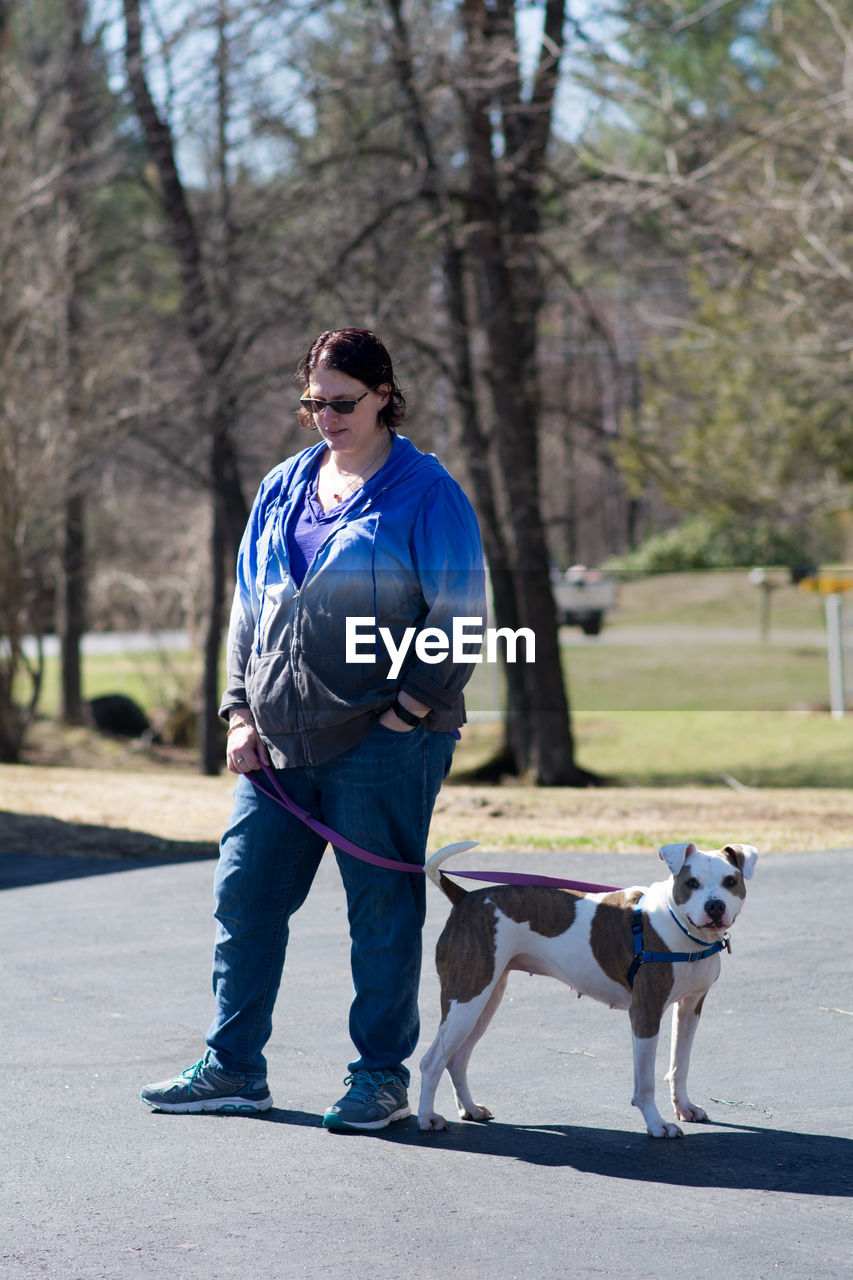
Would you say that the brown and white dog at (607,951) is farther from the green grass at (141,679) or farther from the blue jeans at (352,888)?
the green grass at (141,679)

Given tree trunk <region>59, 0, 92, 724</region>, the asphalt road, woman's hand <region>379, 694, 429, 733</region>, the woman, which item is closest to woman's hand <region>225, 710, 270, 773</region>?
the woman

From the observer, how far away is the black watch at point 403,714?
388 cm

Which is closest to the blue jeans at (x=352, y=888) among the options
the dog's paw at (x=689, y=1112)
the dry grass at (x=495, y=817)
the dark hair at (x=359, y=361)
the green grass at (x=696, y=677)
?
the dog's paw at (x=689, y=1112)

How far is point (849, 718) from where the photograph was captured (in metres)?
19.9

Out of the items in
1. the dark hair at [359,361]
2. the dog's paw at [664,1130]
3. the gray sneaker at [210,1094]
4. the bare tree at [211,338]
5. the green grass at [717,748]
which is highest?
the bare tree at [211,338]

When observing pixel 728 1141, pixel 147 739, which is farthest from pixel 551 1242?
pixel 147 739

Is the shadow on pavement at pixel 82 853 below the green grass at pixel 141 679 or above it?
below

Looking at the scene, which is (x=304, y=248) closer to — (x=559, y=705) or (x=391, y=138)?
(x=391, y=138)

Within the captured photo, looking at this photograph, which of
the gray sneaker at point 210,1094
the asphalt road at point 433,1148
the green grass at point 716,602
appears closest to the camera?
the asphalt road at point 433,1148

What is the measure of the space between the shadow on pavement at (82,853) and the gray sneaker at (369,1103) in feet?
13.0

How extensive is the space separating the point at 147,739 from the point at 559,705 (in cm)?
618

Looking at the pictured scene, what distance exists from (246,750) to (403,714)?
473 mm

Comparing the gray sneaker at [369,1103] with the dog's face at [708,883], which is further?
the gray sneaker at [369,1103]

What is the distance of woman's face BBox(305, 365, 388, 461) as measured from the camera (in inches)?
156
